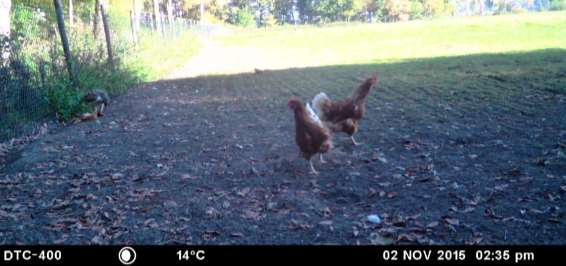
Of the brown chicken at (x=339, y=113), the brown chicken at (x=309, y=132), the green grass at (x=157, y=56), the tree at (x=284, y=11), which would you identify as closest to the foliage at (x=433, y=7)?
the tree at (x=284, y=11)

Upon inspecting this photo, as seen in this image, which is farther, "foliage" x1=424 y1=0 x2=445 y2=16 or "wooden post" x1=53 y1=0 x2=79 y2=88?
"foliage" x1=424 y1=0 x2=445 y2=16

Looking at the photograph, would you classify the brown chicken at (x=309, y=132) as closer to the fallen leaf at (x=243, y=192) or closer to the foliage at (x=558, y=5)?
the fallen leaf at (x=243, y=192)

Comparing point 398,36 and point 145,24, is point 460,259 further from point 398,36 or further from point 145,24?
point 398,36

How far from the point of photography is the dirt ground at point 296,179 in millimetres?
4000

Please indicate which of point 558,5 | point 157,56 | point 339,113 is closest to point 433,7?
point 558,5

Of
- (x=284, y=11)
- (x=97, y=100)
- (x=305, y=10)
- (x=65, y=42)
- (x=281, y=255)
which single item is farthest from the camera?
(x=284, y=11)

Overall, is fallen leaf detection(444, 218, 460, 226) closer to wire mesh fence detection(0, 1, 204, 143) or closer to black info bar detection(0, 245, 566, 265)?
black info bar detection(0, 245, 566, 265)

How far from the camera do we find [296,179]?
529 cm

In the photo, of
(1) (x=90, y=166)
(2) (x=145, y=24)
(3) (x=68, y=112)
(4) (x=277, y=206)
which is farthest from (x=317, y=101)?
(2) (x=145, y=24)

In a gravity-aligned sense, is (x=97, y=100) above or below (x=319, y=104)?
below

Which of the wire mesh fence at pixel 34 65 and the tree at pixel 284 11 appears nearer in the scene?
the wire mesh fence at pixel 34 65

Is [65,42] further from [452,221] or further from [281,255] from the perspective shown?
[452,221]

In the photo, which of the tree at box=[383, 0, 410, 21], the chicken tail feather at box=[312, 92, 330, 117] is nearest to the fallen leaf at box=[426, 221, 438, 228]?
the chicken tail feather at box=[312, 92, 330, 117]

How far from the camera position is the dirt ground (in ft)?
13.1
